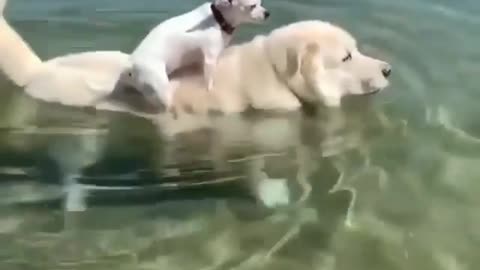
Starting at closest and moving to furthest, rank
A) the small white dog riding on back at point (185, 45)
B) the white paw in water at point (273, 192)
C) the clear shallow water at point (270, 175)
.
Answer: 1. the clear shallow water at point (270, 175)
2. the white paw in water at point (273, 192)
3. the small white dog riding on back at point (185, 45)

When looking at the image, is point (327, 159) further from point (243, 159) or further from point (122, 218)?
point (122, 218)

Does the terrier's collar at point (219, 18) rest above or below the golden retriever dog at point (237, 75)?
above

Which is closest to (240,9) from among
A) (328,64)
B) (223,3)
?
(223,3)

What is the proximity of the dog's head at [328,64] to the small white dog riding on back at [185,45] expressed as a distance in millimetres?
84

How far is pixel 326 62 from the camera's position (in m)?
1.78

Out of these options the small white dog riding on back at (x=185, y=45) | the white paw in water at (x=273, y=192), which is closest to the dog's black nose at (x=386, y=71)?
the small white dog riding on back at (x=185, y=45)

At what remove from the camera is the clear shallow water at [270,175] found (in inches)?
51.9

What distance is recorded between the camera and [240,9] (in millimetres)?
1707

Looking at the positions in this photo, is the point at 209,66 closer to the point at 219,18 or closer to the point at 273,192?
the point at 219,18

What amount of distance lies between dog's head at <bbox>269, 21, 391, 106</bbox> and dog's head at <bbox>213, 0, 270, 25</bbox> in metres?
0.07

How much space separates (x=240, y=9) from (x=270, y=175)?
1.10ft

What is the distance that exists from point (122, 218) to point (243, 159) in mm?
281

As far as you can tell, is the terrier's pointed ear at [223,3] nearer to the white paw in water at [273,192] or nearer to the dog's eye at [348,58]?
the dog's eye at [348,58]

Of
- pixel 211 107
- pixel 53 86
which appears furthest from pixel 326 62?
pixel 53 86
